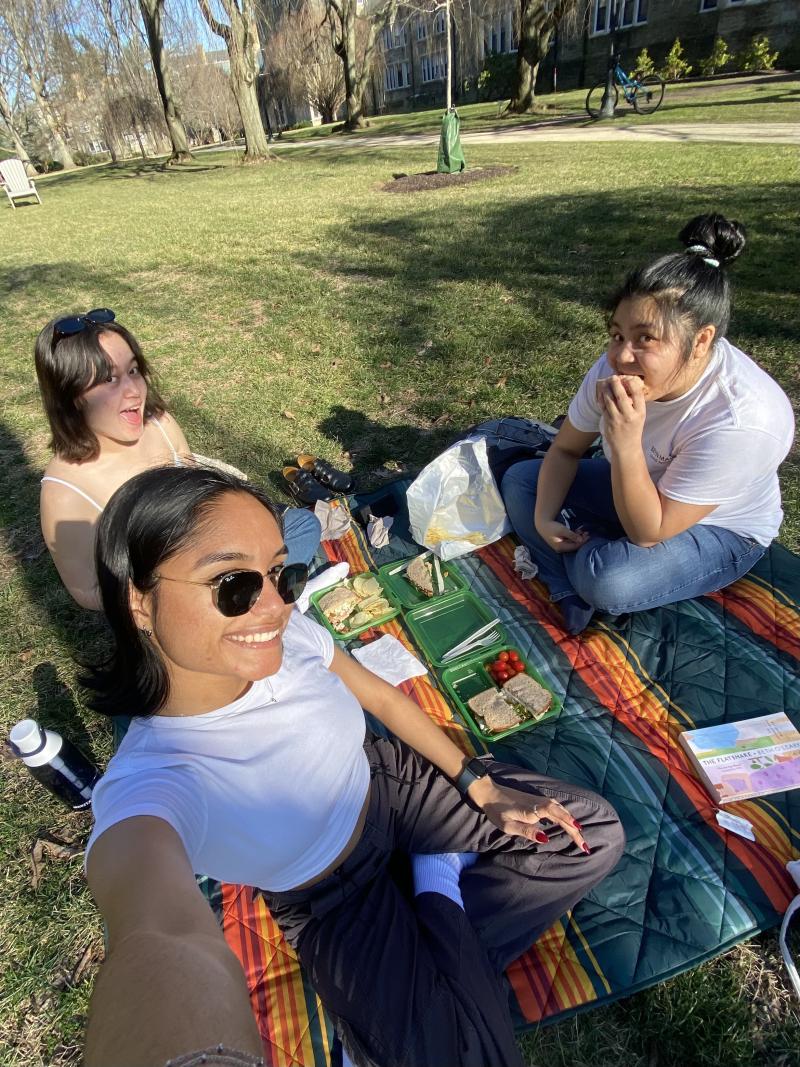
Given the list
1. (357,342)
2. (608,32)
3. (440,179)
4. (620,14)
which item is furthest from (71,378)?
(620,14)

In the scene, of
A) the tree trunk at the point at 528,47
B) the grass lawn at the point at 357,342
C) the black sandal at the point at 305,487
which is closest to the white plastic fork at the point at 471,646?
the grass lawn at the point at 357,342

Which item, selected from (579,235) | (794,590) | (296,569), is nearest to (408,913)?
(296,569)

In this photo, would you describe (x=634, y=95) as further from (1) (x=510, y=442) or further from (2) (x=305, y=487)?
(2) (x=305, y=487)

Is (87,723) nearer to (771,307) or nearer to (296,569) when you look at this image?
(296,569)

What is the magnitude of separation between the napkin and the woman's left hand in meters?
1.23

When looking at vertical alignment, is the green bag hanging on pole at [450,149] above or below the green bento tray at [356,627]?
above

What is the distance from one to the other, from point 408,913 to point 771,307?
5484mm

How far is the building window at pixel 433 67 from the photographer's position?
35.0 meters

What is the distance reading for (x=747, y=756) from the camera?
6.57 ft

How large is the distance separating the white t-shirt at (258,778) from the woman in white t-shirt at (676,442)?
1345 mm

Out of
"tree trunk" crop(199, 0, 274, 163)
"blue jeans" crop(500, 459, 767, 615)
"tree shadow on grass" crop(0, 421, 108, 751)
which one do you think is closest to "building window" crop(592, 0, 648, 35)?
"tree trunk" crop(199, 0, 274, 163)

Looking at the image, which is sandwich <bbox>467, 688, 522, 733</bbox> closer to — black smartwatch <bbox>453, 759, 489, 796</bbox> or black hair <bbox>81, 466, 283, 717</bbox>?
black smartwatch <bbox>453, 759, 489, 796</bbox>

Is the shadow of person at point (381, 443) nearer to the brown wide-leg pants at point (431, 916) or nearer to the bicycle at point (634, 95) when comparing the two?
the brown wide-leg pants at point (431, 916)

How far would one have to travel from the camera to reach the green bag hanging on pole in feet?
37.2
